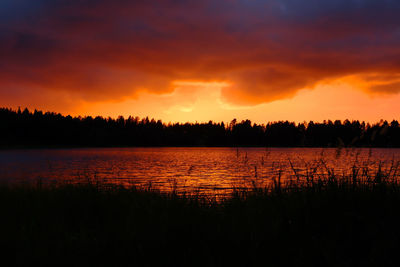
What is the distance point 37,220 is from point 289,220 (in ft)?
19.1

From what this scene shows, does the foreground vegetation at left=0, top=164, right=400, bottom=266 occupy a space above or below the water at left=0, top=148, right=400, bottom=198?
above

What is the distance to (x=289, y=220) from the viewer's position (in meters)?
5.69

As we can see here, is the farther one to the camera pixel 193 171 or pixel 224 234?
pixel 193 171

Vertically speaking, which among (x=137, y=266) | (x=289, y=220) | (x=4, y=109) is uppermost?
(x=4, y=109)

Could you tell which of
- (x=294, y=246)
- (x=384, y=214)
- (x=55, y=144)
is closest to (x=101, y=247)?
(x=294, y=246)

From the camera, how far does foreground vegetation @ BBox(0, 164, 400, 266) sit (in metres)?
4.76

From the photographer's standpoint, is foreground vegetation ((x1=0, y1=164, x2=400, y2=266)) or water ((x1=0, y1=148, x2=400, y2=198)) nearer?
foreground vegetation ((x1=0, y1=164, x2=400, y2=266))

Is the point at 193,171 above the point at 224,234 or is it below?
below

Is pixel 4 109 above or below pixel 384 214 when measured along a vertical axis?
above

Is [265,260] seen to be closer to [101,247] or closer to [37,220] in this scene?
[101,247]

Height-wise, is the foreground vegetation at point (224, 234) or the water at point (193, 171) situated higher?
the foreground vegetation at point (224, 234)

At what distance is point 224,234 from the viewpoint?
18.1ft

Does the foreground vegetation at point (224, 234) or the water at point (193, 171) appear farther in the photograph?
the water at point (193, 171)

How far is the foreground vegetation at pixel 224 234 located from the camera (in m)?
4.76
